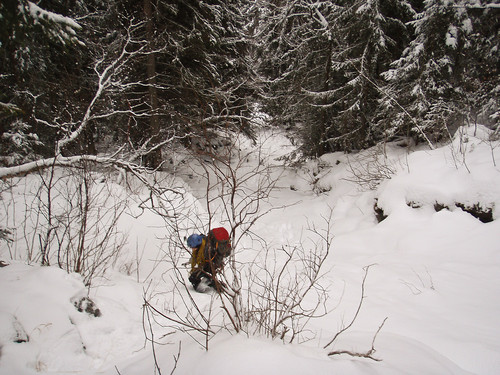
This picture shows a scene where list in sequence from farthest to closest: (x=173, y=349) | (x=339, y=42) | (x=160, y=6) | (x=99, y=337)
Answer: (x=339, y=42), (x=160, y=6), (x=99, y=337), (x=173, y=349)

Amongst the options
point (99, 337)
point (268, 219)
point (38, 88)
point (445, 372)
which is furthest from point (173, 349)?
point (38, 88)

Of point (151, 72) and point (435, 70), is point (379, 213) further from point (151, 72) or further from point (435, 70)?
point (151, 72)

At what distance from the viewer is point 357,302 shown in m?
3.13

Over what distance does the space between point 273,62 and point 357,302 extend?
11.8m

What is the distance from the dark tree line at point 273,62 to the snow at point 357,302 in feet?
5.96

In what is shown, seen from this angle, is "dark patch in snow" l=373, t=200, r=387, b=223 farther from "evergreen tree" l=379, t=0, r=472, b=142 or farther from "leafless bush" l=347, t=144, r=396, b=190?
"evergreen tree" l=379, t=0, r=472, b=142

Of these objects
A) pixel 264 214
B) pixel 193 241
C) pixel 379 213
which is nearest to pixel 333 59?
pixel 379 213

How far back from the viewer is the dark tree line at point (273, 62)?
6.49 m

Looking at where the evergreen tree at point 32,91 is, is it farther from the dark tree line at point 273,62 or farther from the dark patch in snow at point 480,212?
the dark patch in snow at point 480,212

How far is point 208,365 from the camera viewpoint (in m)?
1.60

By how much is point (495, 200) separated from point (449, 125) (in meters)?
4.52

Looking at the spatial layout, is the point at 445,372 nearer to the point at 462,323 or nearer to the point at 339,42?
the point at 462,323

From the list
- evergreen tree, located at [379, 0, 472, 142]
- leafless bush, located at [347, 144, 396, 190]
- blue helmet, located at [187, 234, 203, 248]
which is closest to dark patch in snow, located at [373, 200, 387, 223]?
leafless bush, located at [347, 144, 396, 190]

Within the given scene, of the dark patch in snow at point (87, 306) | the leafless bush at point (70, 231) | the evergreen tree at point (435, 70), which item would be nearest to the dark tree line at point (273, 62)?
the evergreen tree at point (435, 70)
